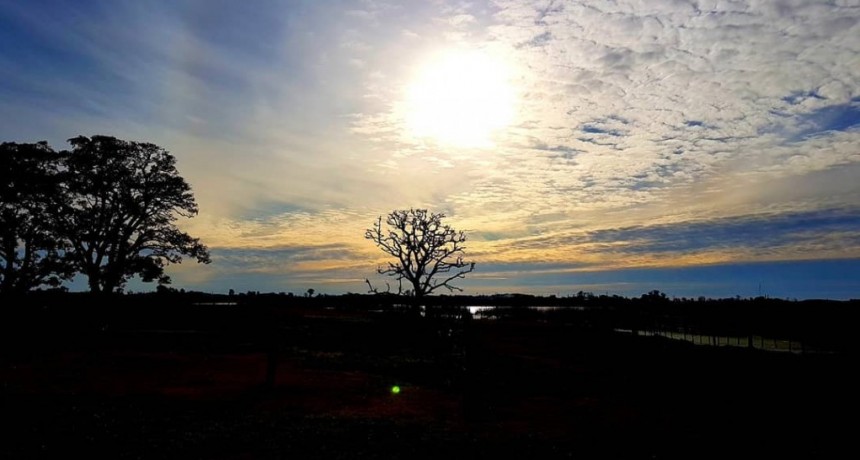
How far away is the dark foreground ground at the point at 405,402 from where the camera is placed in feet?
42.8

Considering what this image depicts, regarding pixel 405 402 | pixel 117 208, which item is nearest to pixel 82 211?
pixel 117 208

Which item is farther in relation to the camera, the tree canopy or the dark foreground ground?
the tree canopy

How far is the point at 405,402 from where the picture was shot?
19.0 m

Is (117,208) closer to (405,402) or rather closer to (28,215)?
(28,215)

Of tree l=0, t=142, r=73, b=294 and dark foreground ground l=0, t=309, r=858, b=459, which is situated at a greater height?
tree l=0, t=142, r=73, b=294

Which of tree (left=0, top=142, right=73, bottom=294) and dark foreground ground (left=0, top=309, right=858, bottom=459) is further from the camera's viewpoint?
tree (left=0, top=142, right=73, bottom=294)

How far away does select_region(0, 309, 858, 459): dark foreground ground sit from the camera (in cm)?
1305

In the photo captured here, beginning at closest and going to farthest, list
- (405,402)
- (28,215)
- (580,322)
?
(405,402) → (28,215) → (580,322)

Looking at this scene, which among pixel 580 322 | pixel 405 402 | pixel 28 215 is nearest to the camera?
pixel 405 402

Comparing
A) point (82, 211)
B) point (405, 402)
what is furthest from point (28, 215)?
point (405, 402)

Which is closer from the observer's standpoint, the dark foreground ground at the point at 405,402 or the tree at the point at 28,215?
the dark foreground ground at the point at 405,402

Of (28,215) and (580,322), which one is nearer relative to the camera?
(28,215)

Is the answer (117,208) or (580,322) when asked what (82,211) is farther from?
(580,322)

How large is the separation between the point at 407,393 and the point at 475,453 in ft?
28.4
